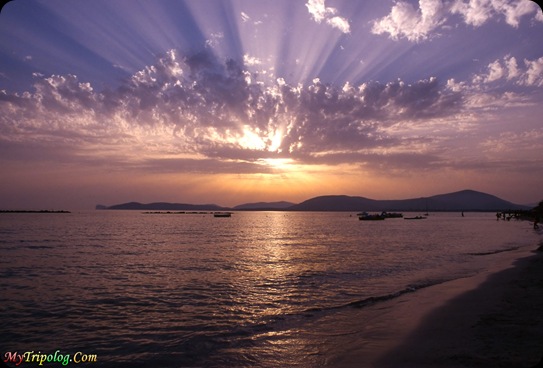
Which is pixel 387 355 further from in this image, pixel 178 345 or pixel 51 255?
pixel 51 255

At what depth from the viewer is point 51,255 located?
30688 millimetres

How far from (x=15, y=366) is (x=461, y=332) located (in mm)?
12339

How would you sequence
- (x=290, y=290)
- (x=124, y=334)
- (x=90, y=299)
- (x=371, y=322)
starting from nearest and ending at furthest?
(x=124, y=334), (x=371, y=322), (x=90, y=299), (x=290, y=290)

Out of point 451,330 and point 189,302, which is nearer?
point 451,330

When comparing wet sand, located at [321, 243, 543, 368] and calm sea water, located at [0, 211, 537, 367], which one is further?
calm sea water, located at [0, 211, 537, 367]

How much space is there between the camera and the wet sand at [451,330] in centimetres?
818

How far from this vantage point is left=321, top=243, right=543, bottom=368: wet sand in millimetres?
8180

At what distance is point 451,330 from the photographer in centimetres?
1047

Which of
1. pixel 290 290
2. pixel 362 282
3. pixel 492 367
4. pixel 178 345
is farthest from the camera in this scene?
pixel 362 282

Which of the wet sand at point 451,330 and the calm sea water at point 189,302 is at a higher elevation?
the wet sand at point 451,330

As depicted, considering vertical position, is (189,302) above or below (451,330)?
below

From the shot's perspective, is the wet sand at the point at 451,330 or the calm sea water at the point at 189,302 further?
the calm sea water at the point at 189,302

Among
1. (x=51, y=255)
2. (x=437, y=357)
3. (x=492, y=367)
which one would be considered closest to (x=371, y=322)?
(x=437, y=357)

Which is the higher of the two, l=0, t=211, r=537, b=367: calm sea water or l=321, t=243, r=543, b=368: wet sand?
l=321, t=243, r=543, b=368: wet sand
